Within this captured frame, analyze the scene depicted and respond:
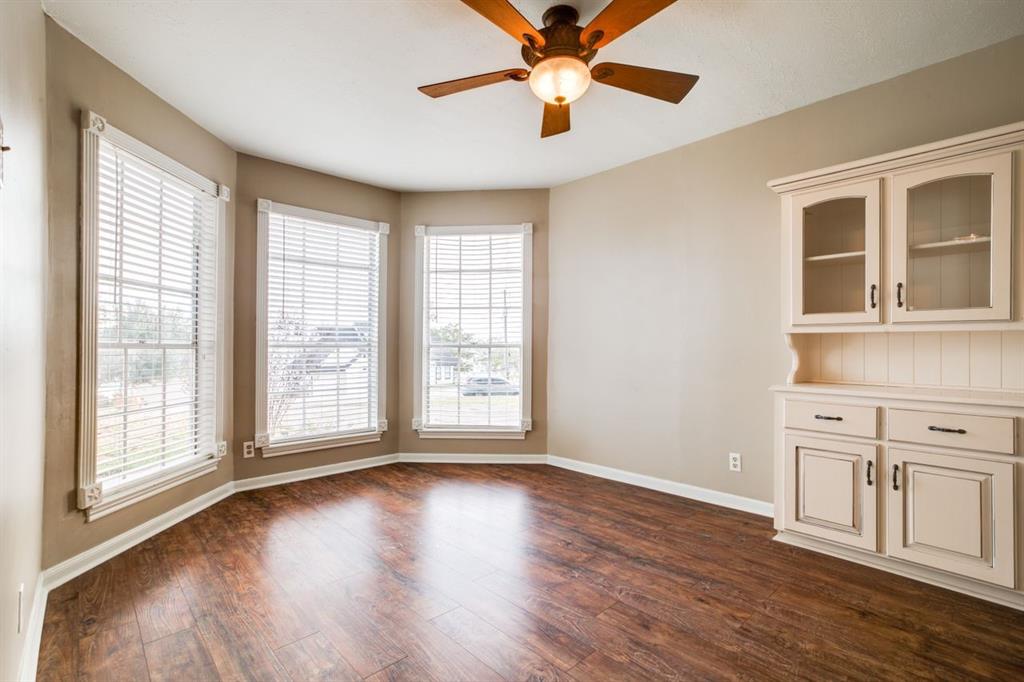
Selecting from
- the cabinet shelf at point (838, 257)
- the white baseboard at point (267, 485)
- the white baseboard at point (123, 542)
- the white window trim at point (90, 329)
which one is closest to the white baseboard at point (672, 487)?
the white baseboard at point (267, 485)

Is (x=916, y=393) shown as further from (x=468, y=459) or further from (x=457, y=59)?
(x=468, y=459)

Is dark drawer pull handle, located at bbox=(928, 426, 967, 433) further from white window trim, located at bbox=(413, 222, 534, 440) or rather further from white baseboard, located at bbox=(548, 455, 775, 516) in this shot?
white window trim, located at bbox=(413, 222, 534, 440)

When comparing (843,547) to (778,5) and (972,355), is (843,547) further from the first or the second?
(778,5)

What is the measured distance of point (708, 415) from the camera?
3.52 m

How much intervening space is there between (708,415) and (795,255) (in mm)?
1305

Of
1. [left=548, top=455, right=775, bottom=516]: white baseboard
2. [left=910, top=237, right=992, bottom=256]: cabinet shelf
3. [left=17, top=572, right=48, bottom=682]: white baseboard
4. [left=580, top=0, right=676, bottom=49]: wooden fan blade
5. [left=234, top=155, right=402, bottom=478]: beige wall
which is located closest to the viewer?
[left=17, top=572, right=48, bottom=682]: white baseboard

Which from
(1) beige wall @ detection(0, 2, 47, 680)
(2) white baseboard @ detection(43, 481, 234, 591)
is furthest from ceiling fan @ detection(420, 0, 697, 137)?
(2) white baseboard @ detection(43, 481, 234, 591)

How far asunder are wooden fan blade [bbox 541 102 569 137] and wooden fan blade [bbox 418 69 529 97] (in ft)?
0.85

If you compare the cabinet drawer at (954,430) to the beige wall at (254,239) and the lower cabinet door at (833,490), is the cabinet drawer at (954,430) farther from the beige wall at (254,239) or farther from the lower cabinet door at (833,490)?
the beige wall at (254,239)

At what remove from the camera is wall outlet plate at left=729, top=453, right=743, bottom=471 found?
11.0ft

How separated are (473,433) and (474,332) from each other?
3.33 feet

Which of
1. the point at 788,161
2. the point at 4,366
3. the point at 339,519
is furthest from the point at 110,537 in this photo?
the point at 788,161

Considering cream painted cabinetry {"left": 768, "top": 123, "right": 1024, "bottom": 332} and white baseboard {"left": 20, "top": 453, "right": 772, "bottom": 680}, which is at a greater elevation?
cream painted cabinetry {"left": 768, "top": 123, "right": 1024, "bottom": 332}

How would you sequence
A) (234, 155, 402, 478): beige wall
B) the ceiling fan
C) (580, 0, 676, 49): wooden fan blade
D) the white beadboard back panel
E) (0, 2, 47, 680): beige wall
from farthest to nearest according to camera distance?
(234, 155, 402, 478): beige wall < the white beadboard back panel < the ceiling fan < (580, 0, 676, 49): wooden fan blade < (0, 2, 47, 680): beige wall
